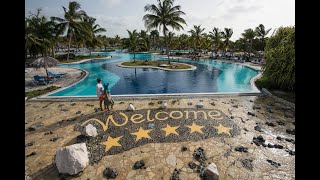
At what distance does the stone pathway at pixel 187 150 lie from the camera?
6695mm

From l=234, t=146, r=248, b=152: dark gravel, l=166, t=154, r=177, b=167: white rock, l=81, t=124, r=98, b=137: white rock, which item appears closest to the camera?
l=166, t=154, r=177, b=167: white rock

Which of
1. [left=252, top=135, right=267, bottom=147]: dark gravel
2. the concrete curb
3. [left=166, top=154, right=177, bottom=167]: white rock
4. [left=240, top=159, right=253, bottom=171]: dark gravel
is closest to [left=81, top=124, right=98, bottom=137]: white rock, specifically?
[left=166, top=154, right=177, bottom=167]: white rock

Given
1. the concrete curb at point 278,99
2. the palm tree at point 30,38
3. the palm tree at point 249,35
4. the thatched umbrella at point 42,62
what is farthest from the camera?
the palm tree at point 249,35

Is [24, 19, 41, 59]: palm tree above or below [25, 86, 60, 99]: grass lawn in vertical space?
above

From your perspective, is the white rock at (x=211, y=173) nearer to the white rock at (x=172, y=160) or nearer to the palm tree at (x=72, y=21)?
the white rock at (x=172, y=160)

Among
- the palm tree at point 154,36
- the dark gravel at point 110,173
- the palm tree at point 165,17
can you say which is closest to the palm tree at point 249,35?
the palm tree at point 165,17

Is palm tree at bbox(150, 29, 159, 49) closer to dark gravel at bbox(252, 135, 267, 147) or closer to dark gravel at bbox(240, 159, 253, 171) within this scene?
dark gravel at bbox(252, 135, 267, 147)

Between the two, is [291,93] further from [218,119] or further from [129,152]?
[129,152]

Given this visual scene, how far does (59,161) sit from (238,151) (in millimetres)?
6824

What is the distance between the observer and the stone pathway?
6.70 meters

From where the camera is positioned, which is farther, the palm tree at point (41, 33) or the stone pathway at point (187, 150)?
the palm tree at point (41, 33)

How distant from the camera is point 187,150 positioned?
7938mm

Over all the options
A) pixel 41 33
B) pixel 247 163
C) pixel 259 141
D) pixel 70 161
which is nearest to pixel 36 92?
pixel 70 161

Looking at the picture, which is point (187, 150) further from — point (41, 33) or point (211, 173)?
point (41, 33)
